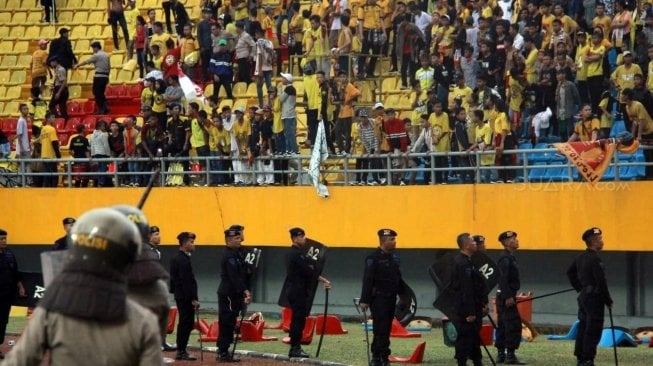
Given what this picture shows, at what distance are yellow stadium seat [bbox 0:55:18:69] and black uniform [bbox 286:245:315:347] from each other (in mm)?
17780

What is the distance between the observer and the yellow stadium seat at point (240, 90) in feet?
96.7

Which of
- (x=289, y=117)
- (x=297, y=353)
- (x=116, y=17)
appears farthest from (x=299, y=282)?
(x=116, y=17)

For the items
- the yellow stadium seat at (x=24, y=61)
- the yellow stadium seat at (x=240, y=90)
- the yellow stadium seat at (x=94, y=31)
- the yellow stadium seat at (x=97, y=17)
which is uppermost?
the yellow stadium seat at (x=97, y=17)

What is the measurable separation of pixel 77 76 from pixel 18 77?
6.47ft

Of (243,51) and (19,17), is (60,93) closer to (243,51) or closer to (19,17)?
(243,51)

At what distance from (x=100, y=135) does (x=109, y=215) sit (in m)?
22.4

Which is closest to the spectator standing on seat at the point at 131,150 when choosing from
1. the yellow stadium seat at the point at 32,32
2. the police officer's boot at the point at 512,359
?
the yellow stadium seat at the point at 32,32

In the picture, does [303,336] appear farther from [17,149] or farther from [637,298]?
[17,149]

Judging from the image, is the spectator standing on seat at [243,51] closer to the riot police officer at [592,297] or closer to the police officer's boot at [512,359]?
the police officer's boot at [512,359]

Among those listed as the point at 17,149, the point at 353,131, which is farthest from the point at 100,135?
the point at 353,131

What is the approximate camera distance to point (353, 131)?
1000 inches

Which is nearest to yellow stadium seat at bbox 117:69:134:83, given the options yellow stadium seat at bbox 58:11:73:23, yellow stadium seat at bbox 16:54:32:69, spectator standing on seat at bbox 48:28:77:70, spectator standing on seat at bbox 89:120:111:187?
spectator standing on seat at bbox 48:28:77:70

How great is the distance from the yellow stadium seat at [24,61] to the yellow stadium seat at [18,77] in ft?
0.63

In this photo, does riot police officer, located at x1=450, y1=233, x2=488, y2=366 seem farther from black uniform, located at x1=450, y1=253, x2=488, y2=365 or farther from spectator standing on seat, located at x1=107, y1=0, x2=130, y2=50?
spectator standing on seat, located at x1=107, y1=0, x2=130, y2=50
